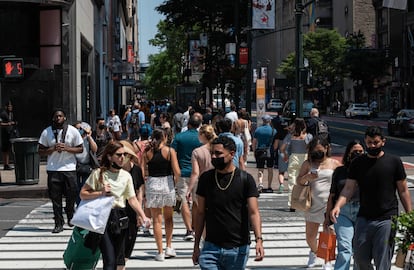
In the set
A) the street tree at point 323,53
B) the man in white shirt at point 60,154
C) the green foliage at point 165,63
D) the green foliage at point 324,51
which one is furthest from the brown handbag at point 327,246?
the green foliage at point 324,51

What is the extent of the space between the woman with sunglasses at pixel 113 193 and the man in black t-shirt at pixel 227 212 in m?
1.34

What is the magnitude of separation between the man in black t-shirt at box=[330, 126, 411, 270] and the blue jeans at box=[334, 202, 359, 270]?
63 centimetres

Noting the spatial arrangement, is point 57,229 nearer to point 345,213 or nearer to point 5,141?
point 345,213

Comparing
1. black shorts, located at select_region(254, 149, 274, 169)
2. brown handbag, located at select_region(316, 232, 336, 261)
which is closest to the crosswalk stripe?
brown handbag, located at select_region(316, 232, 336, 261)

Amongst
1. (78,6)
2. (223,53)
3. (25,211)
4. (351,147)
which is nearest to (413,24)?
(223,53)

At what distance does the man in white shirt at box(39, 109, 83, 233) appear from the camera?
13.6 meters

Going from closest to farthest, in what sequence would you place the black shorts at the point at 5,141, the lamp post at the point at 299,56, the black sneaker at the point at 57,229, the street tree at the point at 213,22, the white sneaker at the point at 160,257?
the white sneaker at the point at 160,257 → the black sneaker at the point at 57,229 → the black shorts at the point at 5,141 → the lamp post at the point at 299,56 → the street tree at the point at 213,22

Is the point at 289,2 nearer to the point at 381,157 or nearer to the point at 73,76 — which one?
the point at 73,76

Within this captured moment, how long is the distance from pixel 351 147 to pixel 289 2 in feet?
382

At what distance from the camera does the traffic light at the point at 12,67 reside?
20391mm

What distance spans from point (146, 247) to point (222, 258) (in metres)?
5.65

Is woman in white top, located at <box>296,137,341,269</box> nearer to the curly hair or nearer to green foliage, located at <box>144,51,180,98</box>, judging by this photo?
the curly hair

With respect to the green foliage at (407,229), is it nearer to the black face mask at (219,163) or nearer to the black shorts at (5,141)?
the black face mask at (219,163)

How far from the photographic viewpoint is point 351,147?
30.2 ft
